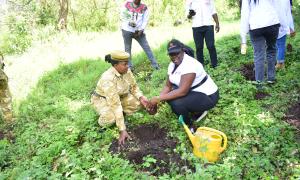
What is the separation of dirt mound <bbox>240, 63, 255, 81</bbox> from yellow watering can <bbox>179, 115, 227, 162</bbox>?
227 centimetres

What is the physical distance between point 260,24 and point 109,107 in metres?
2.36

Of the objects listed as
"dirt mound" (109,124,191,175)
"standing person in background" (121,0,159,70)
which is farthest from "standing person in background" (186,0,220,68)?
"dirt mound" (109,124,191,175)

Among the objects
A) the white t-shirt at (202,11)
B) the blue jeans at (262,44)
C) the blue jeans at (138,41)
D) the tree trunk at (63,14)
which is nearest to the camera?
the blue jeans at (262,44)

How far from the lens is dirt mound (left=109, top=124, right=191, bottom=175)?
154 inches

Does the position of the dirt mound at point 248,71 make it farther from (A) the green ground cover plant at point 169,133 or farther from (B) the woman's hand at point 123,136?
(B) the woman's hand at point 123,136

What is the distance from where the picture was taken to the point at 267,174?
12.0 ft

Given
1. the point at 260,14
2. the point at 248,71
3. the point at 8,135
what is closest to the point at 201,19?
the point at 248,71

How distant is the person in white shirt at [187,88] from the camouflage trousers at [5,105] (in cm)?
264

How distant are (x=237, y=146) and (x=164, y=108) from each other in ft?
4.47

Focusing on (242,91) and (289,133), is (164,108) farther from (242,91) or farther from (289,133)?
(289,133)

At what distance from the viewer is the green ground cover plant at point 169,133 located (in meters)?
3.79

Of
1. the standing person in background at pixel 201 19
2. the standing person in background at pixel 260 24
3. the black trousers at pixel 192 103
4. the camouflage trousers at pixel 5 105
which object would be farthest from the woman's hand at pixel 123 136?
the standing person in background at pixel 201 19

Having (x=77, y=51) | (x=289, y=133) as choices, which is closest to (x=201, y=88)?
(x=289, y=133)

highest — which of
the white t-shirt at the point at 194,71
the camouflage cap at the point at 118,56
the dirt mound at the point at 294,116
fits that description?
the camouflage cap at the point at 118,56
